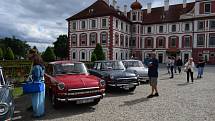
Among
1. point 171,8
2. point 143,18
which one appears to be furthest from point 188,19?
point 143,18

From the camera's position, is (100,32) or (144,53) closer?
(100,32)

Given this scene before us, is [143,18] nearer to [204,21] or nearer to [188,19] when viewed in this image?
[188,19]

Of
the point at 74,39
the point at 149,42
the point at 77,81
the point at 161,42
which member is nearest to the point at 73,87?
the point at 77,81

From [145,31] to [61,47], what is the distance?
88.5 ft

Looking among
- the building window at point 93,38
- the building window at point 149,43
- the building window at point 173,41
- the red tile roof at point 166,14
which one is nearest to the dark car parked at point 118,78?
the building window at point 93,38

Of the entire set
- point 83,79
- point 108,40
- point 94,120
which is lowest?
point 94,120

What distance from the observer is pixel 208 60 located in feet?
163

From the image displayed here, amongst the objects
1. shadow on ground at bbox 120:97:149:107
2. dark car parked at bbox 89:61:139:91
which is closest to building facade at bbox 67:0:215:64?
dark car parked at bbox 89:61:139:91

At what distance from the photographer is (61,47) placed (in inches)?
2763

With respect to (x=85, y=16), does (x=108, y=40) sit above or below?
below

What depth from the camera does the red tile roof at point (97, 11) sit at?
48638 mm

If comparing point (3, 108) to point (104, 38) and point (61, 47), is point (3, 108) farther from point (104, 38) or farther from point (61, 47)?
point (61, 47)

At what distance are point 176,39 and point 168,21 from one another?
15.7 ft

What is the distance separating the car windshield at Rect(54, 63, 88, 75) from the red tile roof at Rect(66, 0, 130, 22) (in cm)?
3905
